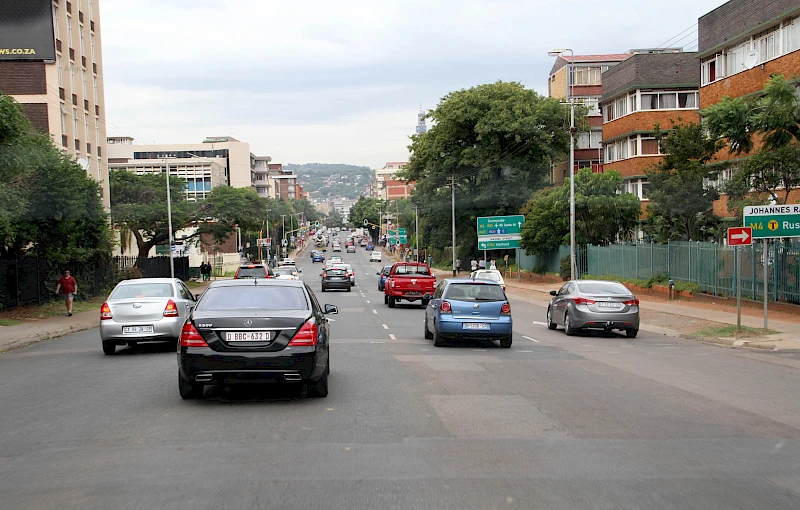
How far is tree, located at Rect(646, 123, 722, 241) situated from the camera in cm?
3081

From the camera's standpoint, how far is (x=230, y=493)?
620cm

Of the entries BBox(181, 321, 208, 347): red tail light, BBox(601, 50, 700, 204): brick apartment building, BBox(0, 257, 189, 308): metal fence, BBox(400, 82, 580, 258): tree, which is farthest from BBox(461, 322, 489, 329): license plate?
BBox(400, 82, 580, 258): tree

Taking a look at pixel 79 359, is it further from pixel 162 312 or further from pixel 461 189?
pixel 461 189

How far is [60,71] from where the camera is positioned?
4528 centimetres

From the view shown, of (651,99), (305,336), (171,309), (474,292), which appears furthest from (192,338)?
(651,99)

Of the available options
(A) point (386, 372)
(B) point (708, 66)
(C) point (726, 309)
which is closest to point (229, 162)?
(B) point (708, 66)

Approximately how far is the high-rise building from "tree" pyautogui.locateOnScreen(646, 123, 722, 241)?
2725 centimetres

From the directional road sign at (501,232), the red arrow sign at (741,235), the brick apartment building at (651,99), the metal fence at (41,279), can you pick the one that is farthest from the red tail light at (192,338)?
the directional road sign at (501,232)

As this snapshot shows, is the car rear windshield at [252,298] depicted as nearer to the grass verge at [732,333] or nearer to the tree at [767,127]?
the grass verge at [732,333]

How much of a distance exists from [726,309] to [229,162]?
119m

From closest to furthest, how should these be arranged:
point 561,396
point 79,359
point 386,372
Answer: point 561,396 → point 386,372 → point 79,359

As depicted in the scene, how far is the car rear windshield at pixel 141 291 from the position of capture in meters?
16.6

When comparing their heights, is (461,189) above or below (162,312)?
above

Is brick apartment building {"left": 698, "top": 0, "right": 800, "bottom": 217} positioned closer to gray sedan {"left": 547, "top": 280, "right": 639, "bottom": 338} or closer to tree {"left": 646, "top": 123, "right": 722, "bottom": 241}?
tree {"left": 646, "top": 123, "right": 722, "bottom": 241}
